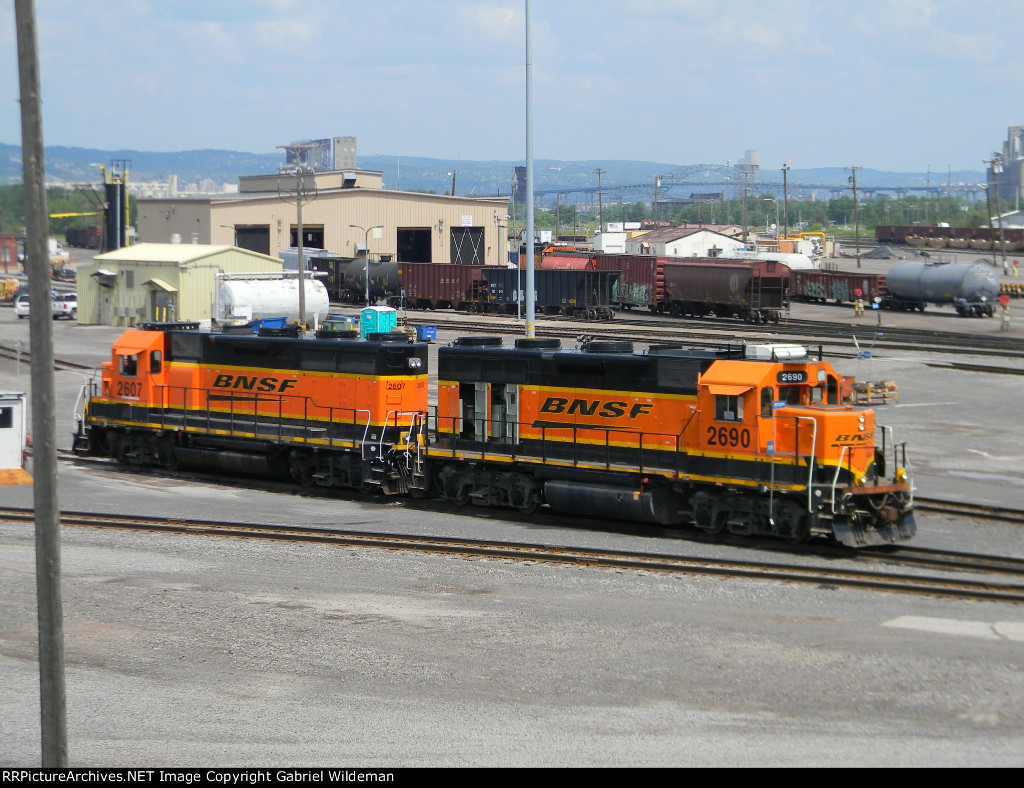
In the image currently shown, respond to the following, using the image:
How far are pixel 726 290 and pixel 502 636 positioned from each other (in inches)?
1914

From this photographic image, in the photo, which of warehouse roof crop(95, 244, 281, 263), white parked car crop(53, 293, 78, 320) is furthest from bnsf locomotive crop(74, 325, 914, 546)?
white parked car crop(53, 293, 78, 320)

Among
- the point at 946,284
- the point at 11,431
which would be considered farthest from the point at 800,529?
the point at 946,284

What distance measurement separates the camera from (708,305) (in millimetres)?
63344

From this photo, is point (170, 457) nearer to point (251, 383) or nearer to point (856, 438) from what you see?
point (251, 383)

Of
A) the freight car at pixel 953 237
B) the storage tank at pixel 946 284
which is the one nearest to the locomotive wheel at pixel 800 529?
the storage tank at pixel 946 284

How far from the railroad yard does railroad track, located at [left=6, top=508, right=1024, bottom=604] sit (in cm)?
6

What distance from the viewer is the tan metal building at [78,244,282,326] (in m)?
61.4

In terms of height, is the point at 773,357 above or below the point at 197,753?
above

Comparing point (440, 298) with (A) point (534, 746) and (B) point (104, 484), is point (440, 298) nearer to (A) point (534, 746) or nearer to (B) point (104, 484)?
(B) point (104, 484)

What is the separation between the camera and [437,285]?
71688mm

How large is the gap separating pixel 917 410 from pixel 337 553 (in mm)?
21441

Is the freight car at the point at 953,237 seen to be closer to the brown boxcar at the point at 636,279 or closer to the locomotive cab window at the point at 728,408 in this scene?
the brown boxcar at the point at 636,279
